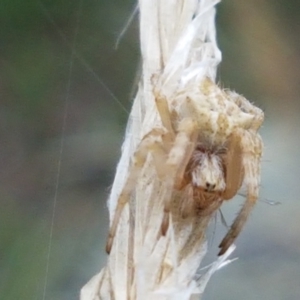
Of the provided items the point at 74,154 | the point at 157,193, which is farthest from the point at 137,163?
the point at 74,154

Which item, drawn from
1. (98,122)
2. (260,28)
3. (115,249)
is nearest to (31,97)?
(98,122)

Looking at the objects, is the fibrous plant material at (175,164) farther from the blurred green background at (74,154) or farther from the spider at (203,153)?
the blurred green background at (74,154)

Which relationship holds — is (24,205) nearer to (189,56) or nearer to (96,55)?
(96,55)

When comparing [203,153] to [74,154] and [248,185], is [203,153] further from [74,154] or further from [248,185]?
[74,154]

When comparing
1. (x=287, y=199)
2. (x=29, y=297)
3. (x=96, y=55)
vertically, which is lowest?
(x=29, y=297)

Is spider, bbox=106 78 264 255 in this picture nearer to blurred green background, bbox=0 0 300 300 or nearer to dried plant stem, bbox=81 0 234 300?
dried plant stem, bbox=81 0 234 300

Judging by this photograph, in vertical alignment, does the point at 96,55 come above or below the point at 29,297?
above

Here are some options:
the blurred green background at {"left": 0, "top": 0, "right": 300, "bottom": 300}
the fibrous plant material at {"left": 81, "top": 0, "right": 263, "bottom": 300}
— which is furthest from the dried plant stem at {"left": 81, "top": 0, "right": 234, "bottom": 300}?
the blurred green background at {"left": 0, "top": 0, "right": 300, "bottom": 300}
